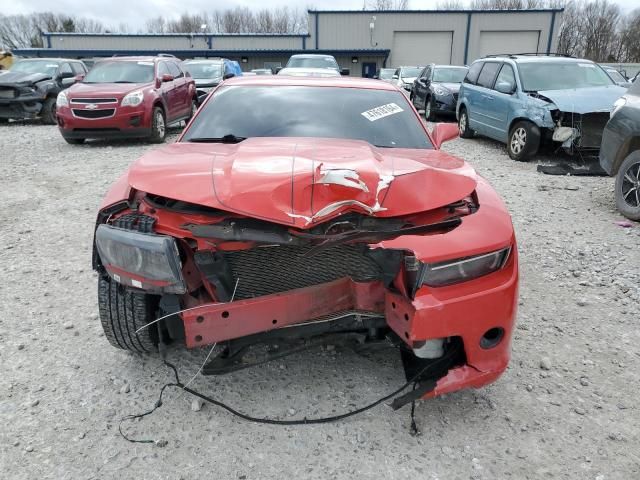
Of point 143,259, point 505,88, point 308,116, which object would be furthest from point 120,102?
point 143,259

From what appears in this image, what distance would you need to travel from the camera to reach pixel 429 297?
2.09m

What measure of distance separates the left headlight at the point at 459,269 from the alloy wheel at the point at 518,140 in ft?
21.4

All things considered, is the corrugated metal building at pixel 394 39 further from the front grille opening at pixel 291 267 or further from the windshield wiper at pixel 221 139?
the front grille opening at pixel 291 267

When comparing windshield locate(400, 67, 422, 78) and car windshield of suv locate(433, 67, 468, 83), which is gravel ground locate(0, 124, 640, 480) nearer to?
car windshield of suv locate(433, 67, 468, 83)

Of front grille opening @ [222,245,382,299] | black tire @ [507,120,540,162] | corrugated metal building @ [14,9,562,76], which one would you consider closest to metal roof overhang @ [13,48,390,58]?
corrugated metal building @ [14,9,562,76]

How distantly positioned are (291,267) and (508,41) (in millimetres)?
40393

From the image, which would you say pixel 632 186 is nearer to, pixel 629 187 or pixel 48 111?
pixel 629 187

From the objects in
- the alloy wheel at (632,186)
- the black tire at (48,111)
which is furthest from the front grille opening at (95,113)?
the alloy wheel at (632,186)

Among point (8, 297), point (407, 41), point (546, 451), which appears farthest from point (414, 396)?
point (407, 41)

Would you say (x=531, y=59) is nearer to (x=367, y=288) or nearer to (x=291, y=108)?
(x=291, y=108)

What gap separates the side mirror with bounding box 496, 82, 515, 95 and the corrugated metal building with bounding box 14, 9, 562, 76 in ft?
97.9

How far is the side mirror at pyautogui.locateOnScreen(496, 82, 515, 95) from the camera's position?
27.8 ft

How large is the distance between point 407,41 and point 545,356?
38.1m

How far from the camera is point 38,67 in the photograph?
13.3 metres
